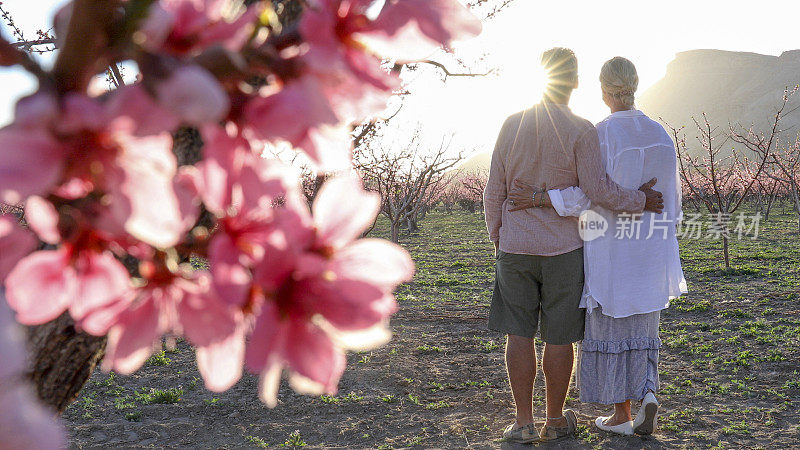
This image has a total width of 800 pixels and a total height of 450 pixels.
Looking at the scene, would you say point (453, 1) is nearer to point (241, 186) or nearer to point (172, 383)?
point (241, 186)

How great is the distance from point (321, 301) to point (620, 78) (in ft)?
12.0

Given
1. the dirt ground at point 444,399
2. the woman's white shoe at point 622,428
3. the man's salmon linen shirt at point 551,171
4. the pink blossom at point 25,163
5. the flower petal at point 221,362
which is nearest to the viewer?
the pink blossom at point 25,163

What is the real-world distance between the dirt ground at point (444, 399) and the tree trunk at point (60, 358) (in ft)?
12.1

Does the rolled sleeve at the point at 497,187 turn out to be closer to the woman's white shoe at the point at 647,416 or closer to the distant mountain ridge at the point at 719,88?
the woman's white shoe at the point at 647,416

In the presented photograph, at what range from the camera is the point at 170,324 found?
361mm

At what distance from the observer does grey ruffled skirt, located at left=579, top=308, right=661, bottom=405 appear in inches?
149

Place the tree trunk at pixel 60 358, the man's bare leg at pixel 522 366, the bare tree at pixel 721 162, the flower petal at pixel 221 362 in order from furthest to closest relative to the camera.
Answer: the bare tree at pixel 721 162 < the man's bare leg at pixel 522 366 < the tree trunk at pixel 60 358 < the flower petal at pixel 221 362

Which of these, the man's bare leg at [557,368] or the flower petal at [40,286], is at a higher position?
the flower petal at [40,286]

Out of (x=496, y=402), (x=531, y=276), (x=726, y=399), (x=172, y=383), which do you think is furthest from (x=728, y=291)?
(x=172, y=383)

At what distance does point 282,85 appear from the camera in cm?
33

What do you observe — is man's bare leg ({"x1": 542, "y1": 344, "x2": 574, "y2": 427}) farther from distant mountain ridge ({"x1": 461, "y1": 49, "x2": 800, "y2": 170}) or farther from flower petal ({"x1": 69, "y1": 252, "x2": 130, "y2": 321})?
distant mountain ridge ({"x1": 461, "y1": 49, "x2": 800, "y2": 170})

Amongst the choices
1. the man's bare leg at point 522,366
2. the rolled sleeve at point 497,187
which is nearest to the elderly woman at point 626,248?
the rolled sleeve at point 497,187

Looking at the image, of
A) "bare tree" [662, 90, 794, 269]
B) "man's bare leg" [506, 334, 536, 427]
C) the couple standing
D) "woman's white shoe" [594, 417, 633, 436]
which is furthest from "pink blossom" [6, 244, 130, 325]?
"bare tree" [662, 90, 794, 269]

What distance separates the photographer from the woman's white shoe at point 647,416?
3893 millimetres
